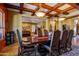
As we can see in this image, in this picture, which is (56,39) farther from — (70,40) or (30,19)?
(30,19)

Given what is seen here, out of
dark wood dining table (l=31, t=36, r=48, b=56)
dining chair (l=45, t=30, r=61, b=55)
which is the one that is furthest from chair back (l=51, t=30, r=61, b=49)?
dark wood dining table (l=31, t=36, r=48, b=56)

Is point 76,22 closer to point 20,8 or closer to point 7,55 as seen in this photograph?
point 20,8

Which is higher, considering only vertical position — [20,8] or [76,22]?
[20,8]

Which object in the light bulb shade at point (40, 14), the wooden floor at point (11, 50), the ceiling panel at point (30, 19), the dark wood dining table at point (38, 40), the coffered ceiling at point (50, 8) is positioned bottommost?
the wooden floor at point (11, 50)

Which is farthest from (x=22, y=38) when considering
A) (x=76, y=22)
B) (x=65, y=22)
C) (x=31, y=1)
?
(x=76, y=22)

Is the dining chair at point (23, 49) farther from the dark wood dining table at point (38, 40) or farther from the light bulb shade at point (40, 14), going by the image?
the light bulb shade at point (40, 14)

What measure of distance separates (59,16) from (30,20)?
46cm

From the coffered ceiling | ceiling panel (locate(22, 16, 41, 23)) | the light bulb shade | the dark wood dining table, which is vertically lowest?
the dark wood dining table

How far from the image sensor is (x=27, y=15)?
6.66 ft

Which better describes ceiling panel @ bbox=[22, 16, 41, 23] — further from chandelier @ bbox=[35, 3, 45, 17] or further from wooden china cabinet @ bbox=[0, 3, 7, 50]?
wooden china cabinet @ bbox=[0, 3, 7, 50]

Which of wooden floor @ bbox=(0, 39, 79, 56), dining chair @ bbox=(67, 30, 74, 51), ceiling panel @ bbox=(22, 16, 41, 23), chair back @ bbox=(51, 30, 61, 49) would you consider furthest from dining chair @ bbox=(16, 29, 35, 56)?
dining chair @ bbox=(67, 30, 74, 51)

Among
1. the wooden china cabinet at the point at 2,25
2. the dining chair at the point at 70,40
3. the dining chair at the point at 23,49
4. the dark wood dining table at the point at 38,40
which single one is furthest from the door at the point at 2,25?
the dining chair at the point at 70,40

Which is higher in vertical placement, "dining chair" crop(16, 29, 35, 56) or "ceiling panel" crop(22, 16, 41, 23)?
"ceiling panel" crop(22, 16, 41, 23)

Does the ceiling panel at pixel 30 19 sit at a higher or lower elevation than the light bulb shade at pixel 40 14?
lower
